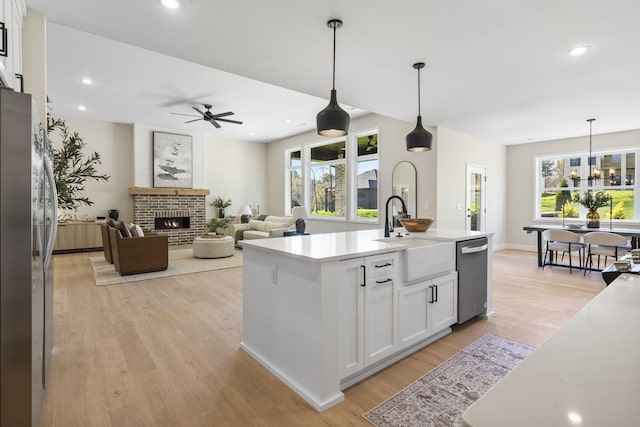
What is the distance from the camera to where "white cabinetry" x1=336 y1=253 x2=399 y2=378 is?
206 cm

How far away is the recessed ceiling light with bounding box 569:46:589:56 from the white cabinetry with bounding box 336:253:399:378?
2.82 metres

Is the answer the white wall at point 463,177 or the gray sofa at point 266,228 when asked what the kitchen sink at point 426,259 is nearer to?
the white wall at point 463,177

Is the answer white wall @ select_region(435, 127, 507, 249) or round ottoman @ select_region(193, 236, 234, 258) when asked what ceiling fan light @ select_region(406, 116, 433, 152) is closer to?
white wall @ select_region(435, 127, 507, 249)

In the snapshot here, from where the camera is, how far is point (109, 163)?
813 cm

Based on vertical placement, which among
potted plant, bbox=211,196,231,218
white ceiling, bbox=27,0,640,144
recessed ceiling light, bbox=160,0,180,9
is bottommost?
potted plant, bbox=211,196,231,218

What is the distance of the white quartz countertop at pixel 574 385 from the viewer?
1.65 feet

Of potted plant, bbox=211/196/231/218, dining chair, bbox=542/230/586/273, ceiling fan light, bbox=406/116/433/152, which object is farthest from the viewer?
potted plant, bbox=211/196/231/218

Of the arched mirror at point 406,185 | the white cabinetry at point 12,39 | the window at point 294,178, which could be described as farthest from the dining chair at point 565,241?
the white cabinetry at point 12,39

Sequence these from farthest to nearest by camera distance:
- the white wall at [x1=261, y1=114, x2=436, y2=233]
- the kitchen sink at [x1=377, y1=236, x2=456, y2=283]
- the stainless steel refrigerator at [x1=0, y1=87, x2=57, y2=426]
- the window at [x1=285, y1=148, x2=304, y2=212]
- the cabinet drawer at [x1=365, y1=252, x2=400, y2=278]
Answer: the window at [x1=285, y1=148, x2=304, y2=212] < the white wall at [x1=261, y1=114, x2=436, y2=233] < the kitchen sink at [x1=377, y1=236, x2=456, y2=283] < the cabinet drawer at [x1=365, y1=252, x2=400, y2=278] < the stainless steel refrigerator at [x1=0, y1=87, x2=57, y2=426]

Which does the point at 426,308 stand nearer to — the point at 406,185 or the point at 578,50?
the point at 578,50

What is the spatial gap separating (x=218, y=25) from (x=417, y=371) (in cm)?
320

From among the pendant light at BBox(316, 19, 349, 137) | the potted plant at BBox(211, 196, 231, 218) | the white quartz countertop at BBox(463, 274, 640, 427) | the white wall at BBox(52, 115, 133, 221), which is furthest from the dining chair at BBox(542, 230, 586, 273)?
the white wall at BBox(52, 115, 133, 221)

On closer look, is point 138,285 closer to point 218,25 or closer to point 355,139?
point 218,25

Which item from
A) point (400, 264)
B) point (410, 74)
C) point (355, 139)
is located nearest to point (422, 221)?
point (400, 264)
